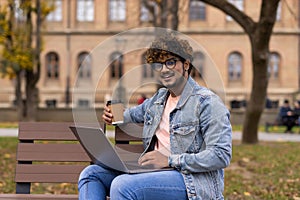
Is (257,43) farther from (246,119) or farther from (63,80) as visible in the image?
(63,80)

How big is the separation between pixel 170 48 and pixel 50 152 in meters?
1.78

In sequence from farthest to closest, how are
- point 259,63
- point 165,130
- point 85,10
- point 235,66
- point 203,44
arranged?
point 85,10
point 235,66
point 203,44
point 259,63
point 165,130

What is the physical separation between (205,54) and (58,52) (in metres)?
40.9

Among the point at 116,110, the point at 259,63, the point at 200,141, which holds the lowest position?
the point at 200,141

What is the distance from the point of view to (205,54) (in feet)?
14.6

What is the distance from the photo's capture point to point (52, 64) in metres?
44.8

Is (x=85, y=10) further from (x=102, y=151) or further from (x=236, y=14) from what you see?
(x=102, y=151)

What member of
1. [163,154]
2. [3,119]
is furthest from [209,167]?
[3,119]

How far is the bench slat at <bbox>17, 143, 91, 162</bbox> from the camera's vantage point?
5.09 meters

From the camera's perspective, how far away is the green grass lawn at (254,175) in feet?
24.8

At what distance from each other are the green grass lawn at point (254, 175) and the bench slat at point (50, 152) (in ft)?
8.51

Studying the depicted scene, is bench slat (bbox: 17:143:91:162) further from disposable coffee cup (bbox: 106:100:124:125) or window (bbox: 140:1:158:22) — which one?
window (bbox: 140:1:158:22)

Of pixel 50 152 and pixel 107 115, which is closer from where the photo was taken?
pixel 107 115

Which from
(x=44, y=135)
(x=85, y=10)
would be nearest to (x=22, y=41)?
(x=85, y=10)
